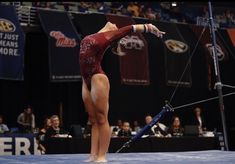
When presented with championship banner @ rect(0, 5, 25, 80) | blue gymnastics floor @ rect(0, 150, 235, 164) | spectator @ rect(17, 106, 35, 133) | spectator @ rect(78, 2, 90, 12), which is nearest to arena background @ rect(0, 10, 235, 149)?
championship banner @ rect(0, 5, 25, 80)

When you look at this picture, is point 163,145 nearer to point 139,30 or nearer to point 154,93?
point 154,93

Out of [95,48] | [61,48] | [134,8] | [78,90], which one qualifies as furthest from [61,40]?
[95,48]

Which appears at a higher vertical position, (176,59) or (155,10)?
(155,10)

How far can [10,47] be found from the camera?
32.1 feet

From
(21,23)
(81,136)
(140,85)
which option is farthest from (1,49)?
(140,85)

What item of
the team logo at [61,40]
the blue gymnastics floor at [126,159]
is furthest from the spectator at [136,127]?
the blue gymnastics floor at [126,159]

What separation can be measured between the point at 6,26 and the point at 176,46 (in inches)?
180

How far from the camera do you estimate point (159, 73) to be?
474 inches

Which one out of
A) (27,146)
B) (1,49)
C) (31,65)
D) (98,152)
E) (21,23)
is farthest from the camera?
(31,65)

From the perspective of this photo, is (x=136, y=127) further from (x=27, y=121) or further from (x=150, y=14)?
(x=150, y=14)

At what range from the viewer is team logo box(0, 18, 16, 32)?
9812 millimetres

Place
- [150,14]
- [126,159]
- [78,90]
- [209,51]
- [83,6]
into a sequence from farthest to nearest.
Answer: [150,14] → [83,6] → [209,51] → [78,90] → [126,159]

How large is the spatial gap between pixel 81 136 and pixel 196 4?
424 inches

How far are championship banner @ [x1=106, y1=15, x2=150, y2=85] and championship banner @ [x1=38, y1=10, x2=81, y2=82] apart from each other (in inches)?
49.8
